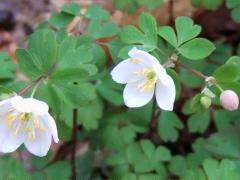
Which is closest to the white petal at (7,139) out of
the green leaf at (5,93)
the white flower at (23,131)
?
the white flower at (23,131)

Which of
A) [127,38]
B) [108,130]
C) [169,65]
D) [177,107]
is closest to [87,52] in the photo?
[127,38]

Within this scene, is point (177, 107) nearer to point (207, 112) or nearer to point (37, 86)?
point (207, 112)

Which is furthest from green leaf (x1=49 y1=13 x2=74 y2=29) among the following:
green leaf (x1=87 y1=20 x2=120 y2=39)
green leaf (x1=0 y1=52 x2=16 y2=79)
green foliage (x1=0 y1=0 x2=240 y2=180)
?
green leaf (x1=0 y1=52 x2=16 y2=79)

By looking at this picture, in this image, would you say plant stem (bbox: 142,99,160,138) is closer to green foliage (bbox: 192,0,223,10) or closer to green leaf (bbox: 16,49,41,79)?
green foliage (bbox: 192,0,223,10)

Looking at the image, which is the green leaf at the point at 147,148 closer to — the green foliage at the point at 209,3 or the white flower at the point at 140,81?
the white flower at the point at 140,81

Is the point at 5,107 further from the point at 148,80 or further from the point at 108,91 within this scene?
the point at 108,91

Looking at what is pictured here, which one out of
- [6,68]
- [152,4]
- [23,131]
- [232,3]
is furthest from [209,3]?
[23,131]
